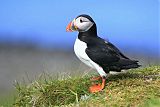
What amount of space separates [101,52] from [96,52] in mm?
64

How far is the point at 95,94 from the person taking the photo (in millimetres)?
7188

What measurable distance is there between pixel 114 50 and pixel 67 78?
1045 mm

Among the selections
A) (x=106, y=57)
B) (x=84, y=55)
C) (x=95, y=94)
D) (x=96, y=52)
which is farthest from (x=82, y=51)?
(x=95, y=94)

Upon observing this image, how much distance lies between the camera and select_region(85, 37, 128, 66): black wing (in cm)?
728

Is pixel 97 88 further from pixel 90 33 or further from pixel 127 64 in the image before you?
pixel 90 33

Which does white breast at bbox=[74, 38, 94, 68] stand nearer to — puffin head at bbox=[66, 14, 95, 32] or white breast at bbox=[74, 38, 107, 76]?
white breast at bbox=[74, 38, 107, 76]

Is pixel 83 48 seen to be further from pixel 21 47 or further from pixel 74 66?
pixel 21 47

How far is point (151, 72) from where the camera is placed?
795 cm

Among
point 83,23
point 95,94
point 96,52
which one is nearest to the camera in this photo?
point 95,94

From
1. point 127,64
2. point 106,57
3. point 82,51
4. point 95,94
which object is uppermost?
point 82,51

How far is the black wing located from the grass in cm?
34

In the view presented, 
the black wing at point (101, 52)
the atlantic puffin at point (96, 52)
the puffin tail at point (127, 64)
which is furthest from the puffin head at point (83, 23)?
the puffin tail at point (127, 64)

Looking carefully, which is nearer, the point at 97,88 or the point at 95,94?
the point at 95,94

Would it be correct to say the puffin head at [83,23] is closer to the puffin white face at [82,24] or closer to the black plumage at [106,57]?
the puffin white face at [82,24]
